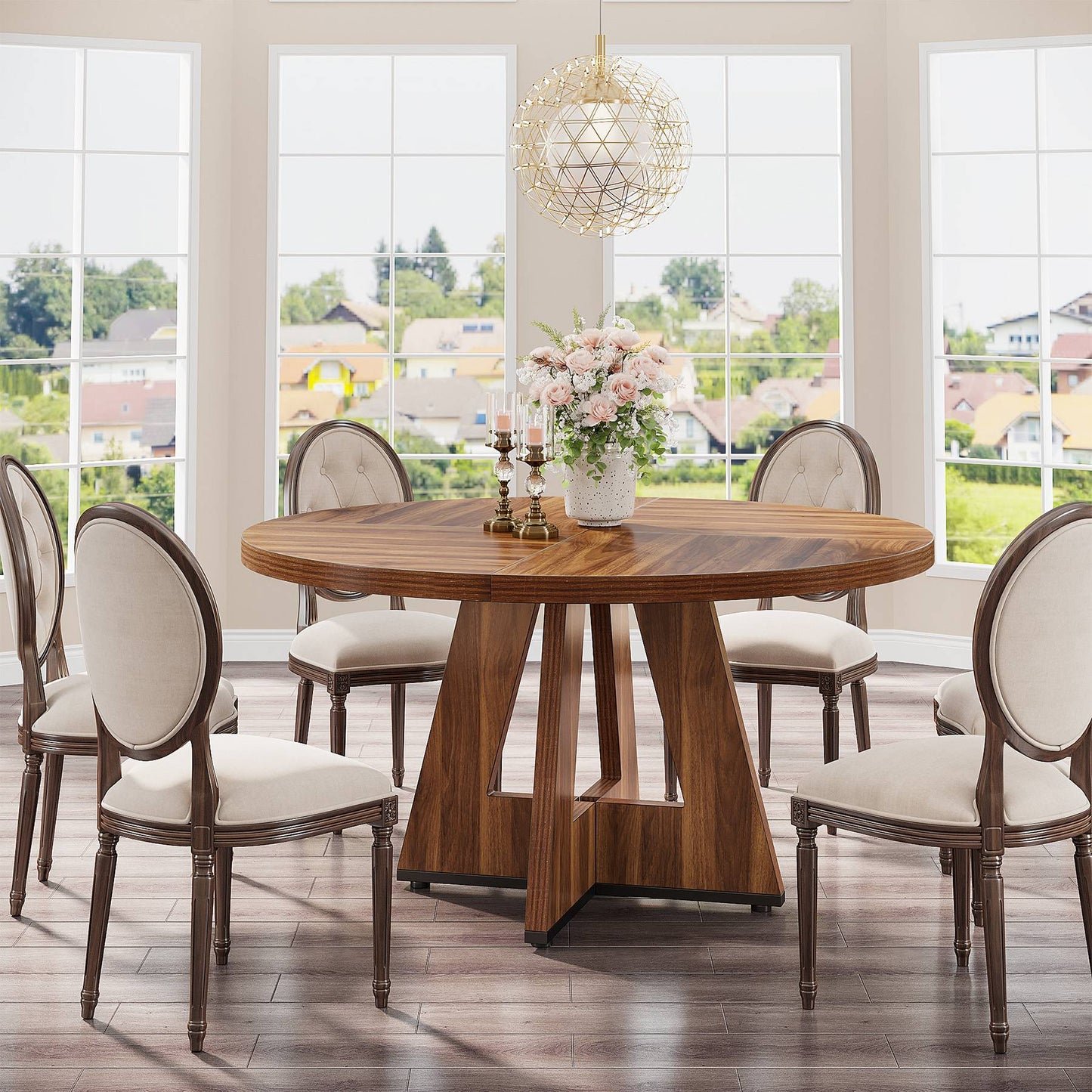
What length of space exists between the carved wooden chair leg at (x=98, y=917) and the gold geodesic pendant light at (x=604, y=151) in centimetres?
177

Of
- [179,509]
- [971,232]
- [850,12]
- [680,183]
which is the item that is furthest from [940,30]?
[179,509]

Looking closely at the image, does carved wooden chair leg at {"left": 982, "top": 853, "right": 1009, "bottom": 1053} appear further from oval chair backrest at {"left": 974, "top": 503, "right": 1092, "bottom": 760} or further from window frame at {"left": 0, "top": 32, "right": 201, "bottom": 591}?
window frame at {"left": 0, "top": 32, "right": 201, "bottom": 591}

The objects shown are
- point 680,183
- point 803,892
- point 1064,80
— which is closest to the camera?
point 803,892

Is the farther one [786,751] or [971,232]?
[971,232]

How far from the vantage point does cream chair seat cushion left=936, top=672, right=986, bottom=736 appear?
290 cm

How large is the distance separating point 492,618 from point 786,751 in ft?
5.10

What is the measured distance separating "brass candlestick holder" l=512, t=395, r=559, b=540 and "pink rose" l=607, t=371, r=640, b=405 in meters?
0.16

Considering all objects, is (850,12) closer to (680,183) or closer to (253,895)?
(680,183)

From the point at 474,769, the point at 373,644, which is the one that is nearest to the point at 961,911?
the point at 474,769

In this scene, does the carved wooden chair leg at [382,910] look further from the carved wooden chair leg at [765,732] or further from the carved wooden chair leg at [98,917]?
the carved wooden chair leg at [765,732]

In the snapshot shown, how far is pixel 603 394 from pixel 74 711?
1314 mm

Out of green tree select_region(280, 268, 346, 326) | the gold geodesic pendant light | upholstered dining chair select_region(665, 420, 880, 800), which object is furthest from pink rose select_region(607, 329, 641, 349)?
green tree select_region(280, 268, 346, 326)

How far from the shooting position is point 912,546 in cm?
294

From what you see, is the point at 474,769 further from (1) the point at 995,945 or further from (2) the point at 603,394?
(1) the point at 995,945
